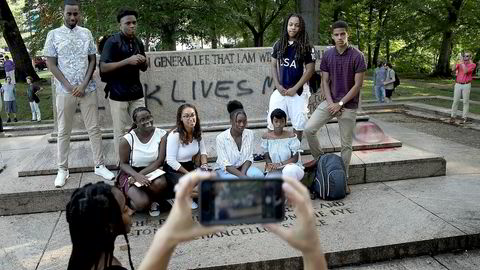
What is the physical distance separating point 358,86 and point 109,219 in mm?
3940

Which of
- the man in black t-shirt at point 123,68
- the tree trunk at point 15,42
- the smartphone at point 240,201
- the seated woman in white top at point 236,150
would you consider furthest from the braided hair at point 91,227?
the tree trunk at point 15,42

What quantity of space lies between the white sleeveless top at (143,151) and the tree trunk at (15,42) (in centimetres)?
1656

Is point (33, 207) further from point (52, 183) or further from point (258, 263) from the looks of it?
point (258, 263)

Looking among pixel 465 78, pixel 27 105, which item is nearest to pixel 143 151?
pixel 465 78

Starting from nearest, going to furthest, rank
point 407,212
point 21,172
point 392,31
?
point 407,212 → point 21,172 → point 392,31

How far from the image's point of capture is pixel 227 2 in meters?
13.2

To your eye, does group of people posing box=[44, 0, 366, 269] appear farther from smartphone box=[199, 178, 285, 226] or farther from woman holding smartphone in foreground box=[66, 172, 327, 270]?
smartphone box=[199, 178, 285, 226]

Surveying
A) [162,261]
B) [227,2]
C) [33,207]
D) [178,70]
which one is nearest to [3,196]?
[33,207]

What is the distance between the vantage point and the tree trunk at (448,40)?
926 inches

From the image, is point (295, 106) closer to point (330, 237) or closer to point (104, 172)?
point (330, 237)

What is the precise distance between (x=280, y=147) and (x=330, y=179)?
2.32ft

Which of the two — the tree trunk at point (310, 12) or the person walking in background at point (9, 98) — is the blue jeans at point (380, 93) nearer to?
the tree trunk at point (310, 12)

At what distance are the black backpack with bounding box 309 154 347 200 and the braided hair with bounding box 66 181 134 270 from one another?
3493 millimetres

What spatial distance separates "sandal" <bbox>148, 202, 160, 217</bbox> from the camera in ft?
15.7
